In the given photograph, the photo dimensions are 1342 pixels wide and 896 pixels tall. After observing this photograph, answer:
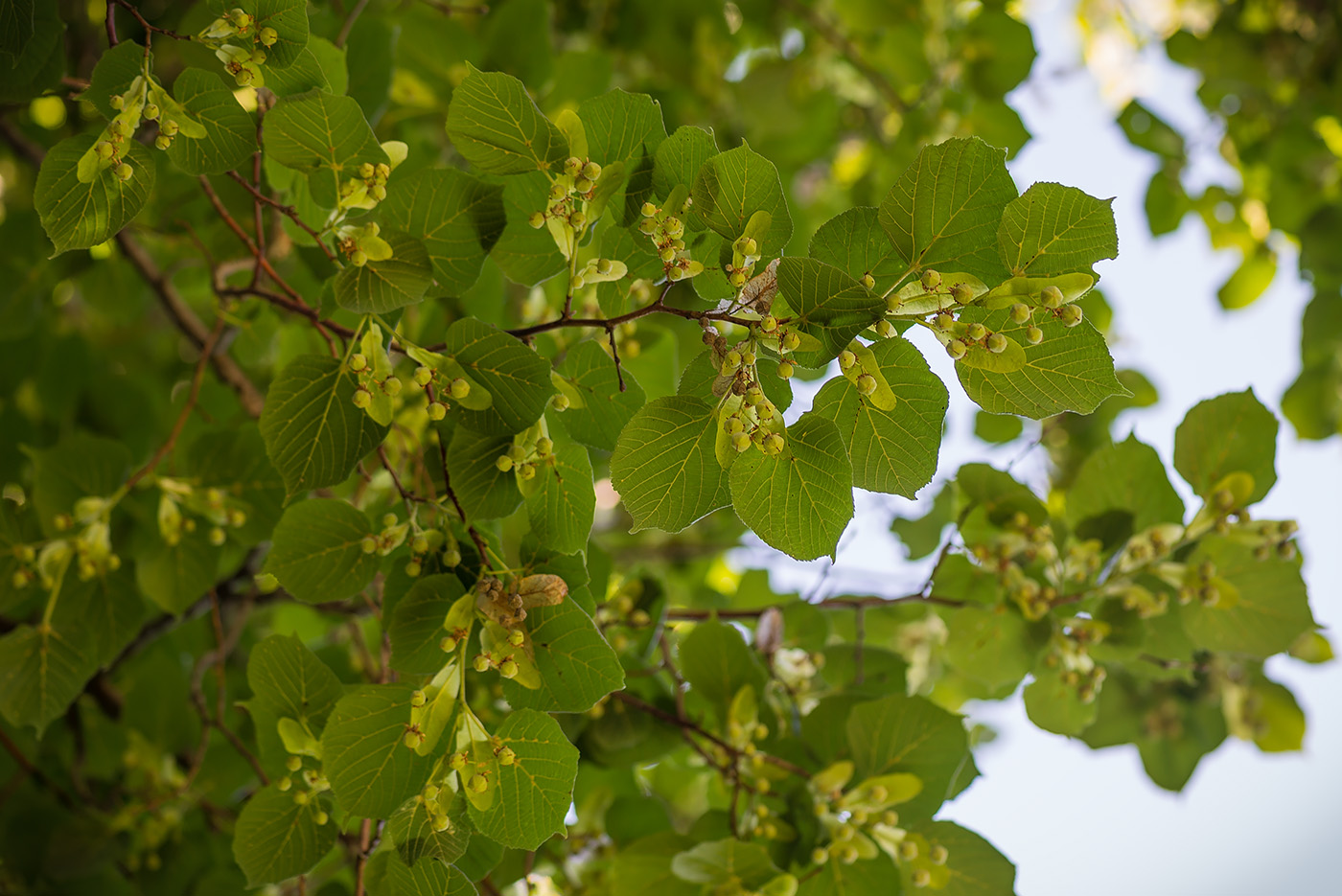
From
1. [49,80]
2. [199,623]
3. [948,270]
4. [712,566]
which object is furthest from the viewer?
[712,566]

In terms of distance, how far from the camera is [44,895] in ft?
4.49

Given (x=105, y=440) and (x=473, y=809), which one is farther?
(x=105, y=440)

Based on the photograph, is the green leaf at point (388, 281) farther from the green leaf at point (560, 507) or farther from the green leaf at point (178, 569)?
the green leaf at point (178, 569)

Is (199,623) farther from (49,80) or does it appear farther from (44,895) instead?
(49,80)

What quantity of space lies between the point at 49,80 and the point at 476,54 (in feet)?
2.88

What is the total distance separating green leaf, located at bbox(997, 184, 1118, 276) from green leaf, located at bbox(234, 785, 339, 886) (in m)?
0.82

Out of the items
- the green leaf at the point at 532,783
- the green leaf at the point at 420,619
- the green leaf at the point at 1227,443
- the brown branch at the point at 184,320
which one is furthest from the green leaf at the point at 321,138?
the green leaf at the point at 1227,443

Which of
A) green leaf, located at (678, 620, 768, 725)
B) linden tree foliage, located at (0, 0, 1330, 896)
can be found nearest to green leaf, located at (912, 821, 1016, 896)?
linden tree foliage, located at (0, 0, 1330, 896)

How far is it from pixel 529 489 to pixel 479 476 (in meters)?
0.05

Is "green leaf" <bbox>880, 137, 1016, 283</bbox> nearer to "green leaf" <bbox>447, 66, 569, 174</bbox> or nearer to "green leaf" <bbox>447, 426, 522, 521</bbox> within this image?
"green leaf" <bbox>447, 66, 569, 174</bbox>

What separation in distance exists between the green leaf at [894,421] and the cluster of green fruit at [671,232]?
0.15 m

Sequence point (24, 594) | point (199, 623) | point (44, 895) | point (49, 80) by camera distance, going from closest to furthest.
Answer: point (49, 80) < point (24, 594) < point (44, 895) < point (199, 623)

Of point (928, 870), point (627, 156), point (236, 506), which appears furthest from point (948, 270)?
point (236, 506)

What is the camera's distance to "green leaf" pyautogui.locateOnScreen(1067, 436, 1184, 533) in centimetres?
115
